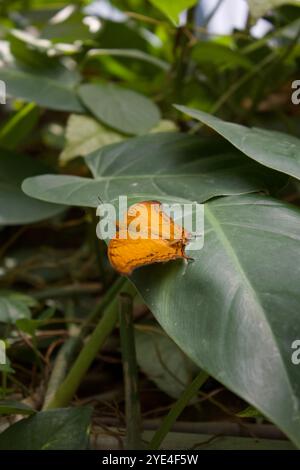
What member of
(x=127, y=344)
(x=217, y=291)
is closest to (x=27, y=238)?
(x=127, y=344)

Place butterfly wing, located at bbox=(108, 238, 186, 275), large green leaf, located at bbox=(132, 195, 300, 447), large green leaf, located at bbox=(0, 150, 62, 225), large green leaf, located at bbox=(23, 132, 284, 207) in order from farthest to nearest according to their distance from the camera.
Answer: large green leaf, located at bbox=(0, 150, 62, 225) → large green leaf, located at bbox=(23, 132, 284, 207) → butterfly wing, located at bbox=(108, 238, 186, 275) → large green leaf, located at bbox=(132, 195, 300, 447)

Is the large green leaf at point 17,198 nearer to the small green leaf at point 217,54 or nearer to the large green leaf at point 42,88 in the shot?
the large green leaf at point 42,88

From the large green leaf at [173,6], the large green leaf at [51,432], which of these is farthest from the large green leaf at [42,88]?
the large green leaf at [51,432]

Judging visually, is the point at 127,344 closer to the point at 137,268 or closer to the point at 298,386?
the point at 137,268

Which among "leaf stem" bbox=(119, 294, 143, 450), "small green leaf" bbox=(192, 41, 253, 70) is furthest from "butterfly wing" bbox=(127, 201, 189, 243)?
"small green leaf" bbox=(192, 41, 253, 70)

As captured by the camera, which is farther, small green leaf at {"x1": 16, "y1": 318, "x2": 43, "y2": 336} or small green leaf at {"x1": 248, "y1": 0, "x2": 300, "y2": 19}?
small green leaf at {"x1": 248, "y1": 0, "x2": 300, "y2": 19}

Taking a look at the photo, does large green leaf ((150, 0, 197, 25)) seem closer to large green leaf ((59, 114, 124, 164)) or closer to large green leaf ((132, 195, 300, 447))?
large green leaf ((59, 114, 124, 164))

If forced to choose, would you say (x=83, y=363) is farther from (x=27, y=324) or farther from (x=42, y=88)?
(x=42, y=88)
